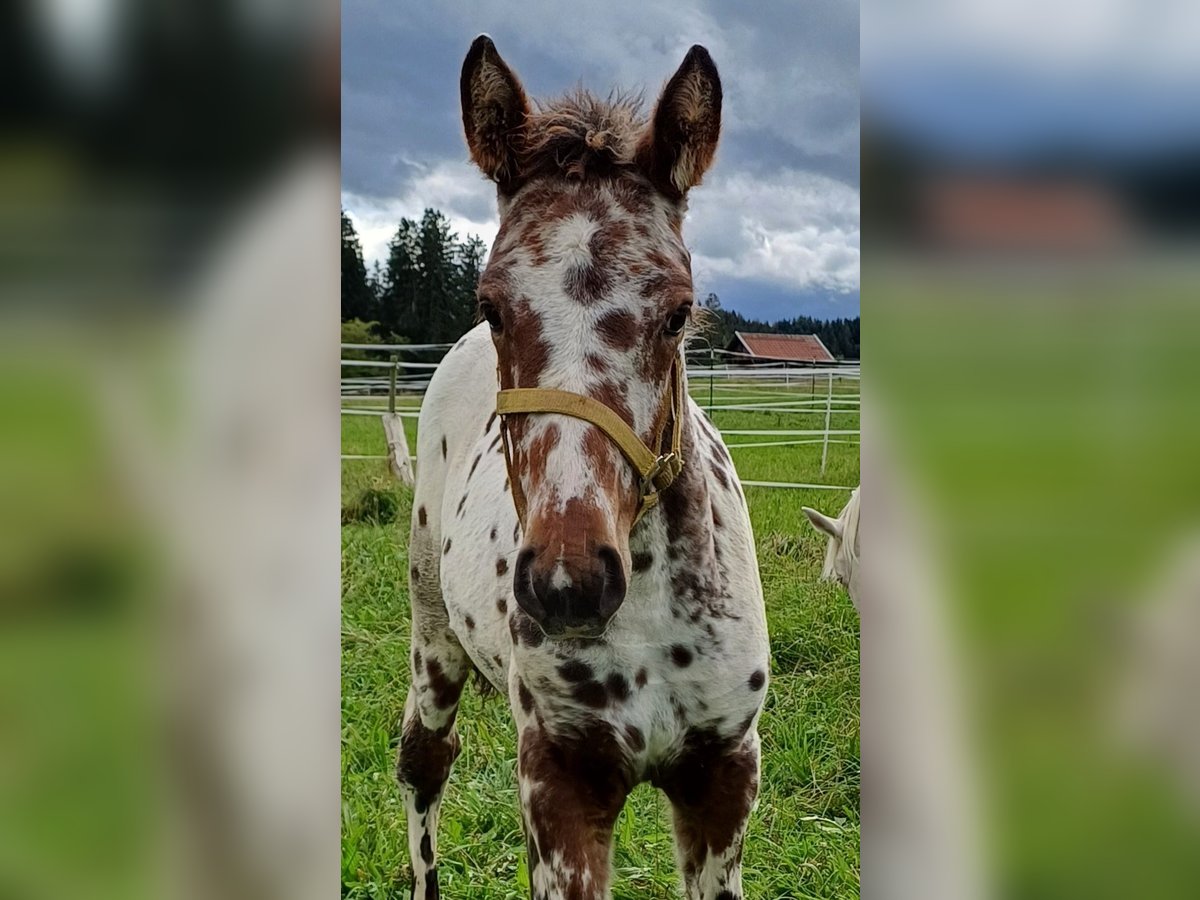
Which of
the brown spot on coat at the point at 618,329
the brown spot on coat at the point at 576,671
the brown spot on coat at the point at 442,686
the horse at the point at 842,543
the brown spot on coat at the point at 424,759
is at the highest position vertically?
the brown spot on coat at the point at 618,329

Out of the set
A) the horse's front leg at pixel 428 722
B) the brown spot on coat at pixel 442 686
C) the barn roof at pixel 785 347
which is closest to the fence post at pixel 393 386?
the horse's front leg at pixel 428 722

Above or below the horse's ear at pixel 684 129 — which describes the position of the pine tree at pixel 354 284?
below

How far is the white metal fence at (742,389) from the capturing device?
1445mm

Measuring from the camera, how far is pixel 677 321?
111 cm

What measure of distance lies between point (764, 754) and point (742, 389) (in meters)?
0.69
